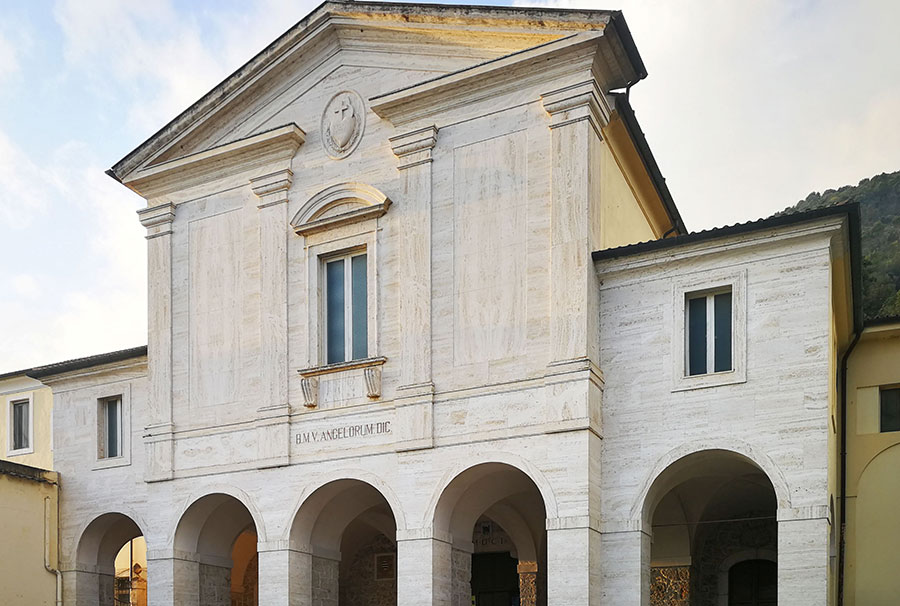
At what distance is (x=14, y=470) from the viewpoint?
19.2 metres

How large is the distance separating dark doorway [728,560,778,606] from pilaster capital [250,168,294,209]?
35.9 ft

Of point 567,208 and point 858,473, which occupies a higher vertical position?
point 567,208

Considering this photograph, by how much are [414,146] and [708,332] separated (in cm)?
544

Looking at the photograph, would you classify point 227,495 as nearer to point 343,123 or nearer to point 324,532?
point 324,532

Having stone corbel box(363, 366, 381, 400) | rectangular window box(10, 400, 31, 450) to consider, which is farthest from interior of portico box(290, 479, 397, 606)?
rectangular window box(10, 400, 31, 450)

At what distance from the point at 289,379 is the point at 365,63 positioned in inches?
214

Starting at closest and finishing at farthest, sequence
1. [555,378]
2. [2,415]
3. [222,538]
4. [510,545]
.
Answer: [555,378], [222,538], [510,545], [2,415]

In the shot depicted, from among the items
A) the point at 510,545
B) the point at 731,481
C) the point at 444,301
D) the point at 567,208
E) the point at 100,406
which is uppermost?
the point at 567,208

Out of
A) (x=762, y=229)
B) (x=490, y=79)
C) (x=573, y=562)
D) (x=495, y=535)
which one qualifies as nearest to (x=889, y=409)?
(x=762, y=229)

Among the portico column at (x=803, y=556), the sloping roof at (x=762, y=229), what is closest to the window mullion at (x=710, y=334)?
the sloping roof at (x=762, y=229)

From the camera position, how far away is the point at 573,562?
46.8 ft

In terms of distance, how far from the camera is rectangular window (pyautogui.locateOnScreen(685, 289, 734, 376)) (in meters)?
14.6

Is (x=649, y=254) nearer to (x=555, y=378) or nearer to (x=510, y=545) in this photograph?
(x=555, y=378)

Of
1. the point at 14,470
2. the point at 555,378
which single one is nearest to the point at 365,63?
the point at 555,378
